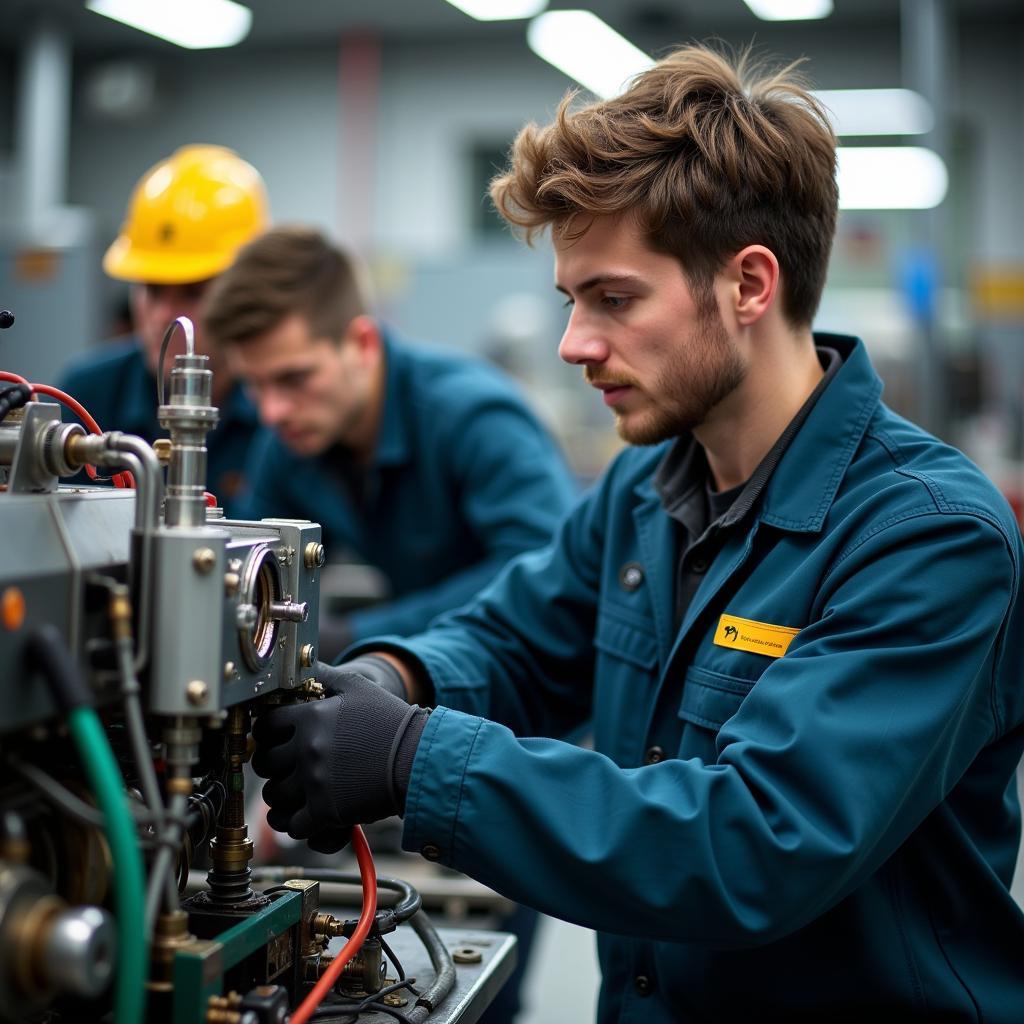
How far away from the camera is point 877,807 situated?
0.87 meters

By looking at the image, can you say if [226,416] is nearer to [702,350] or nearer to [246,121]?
[702,350]

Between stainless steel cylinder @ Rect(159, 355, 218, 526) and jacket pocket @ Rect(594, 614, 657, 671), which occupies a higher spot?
stainless steel cylinder @ Rect(159, 355, 218, 526)

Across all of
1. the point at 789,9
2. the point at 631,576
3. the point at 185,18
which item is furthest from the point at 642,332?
the point at 185,18

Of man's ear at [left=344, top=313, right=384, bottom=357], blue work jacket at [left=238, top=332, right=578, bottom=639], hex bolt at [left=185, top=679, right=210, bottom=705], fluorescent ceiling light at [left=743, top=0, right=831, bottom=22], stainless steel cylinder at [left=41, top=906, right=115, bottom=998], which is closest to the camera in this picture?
stainless steel cylinder at [left=41, top=906, right=115, bottom=998]

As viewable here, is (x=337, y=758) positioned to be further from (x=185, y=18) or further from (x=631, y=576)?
(x=185, y=18)

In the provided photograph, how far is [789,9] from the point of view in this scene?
20.6 feet

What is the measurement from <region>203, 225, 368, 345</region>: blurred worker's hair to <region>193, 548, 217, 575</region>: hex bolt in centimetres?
131

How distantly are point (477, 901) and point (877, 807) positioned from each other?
735 mm

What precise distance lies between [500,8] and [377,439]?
4851mm

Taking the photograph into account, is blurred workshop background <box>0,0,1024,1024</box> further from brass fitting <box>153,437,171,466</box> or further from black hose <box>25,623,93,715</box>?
black hose <box>25,623,93,715</box>

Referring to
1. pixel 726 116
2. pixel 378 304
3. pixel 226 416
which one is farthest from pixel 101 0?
pixel 726 116

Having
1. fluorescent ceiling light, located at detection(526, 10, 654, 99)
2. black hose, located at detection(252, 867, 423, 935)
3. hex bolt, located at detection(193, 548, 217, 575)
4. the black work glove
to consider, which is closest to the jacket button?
the black work glove

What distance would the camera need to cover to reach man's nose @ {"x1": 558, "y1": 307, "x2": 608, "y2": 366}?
117 centimetres

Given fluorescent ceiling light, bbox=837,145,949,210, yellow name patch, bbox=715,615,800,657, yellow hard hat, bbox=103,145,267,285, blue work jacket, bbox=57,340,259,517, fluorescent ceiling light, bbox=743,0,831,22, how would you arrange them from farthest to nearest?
1. fluorescent ceiling light, bbox=837,145,949,210
2. fluorescent ceiling light, bbox=743,0,831,22
3. yellow hard hat, bbox=103,145,267,285
4. blue work jacket, bbox=57,340,259,517
5. yellow name patch, bbox=715,615,800,657
